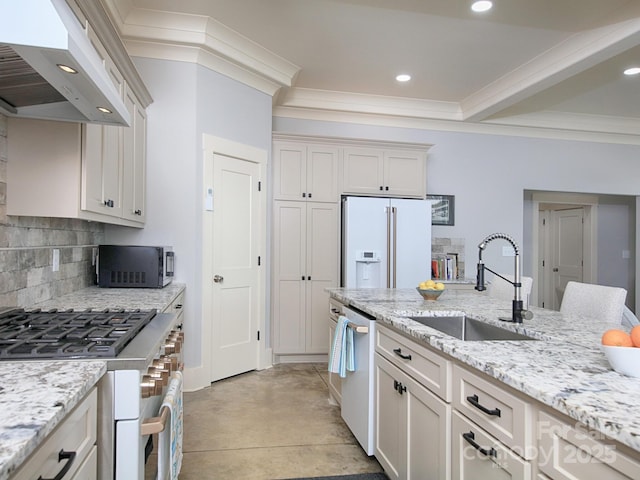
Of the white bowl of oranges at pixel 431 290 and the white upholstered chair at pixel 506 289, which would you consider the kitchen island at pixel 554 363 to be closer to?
the white bowl of oranges at pixel 431 290

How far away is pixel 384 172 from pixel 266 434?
9.71 feet

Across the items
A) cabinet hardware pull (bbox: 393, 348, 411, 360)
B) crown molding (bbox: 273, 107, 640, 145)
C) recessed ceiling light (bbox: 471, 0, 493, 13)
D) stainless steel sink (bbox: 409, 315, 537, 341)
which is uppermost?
recessed ceiling light (bbox: 471, 0, 493, 13)

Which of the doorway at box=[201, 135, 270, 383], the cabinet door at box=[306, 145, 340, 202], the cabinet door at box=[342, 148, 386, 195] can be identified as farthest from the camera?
the cabinet door at box=[342, 148, 386, 195]

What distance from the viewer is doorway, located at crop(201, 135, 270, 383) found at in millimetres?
3484

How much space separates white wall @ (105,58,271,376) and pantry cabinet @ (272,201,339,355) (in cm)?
101

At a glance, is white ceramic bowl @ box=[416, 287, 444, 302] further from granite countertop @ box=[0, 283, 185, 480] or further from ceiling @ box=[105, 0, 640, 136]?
ceiling @ box=[105, 0, 640, 136]

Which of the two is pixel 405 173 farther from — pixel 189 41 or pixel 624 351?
pixel 624 351

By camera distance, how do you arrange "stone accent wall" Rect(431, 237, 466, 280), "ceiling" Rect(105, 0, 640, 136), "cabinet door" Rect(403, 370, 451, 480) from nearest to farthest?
"cabinet door" Rect(403, 370, 451, 480) → "ceiling" Rect(105, 0, 640, 136) → "stone accent wall" Rect(431, 237, 466, 280)

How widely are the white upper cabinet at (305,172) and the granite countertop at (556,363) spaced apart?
229 cm

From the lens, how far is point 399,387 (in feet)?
6.11

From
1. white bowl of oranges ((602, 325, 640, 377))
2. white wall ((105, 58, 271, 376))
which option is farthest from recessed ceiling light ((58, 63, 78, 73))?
white wall ((105, 58, 271, 376))

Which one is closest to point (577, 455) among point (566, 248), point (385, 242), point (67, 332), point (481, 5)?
point (67, 332)

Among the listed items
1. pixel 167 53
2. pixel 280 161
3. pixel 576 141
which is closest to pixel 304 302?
pixel 280 161

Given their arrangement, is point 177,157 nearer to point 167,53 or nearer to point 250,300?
point 167,53
